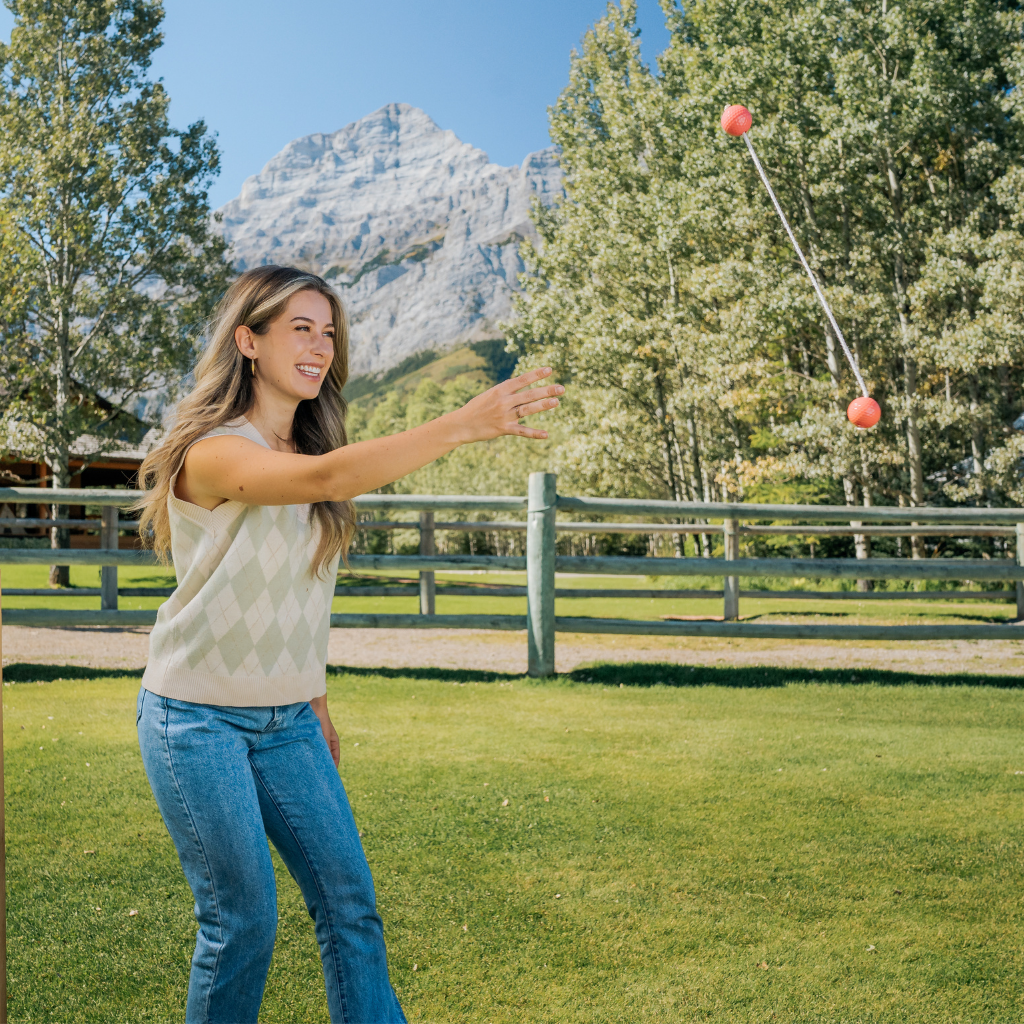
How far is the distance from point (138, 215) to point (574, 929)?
21.4 metres

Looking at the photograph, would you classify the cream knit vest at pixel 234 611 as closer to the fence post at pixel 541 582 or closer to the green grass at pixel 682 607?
the fence post at pixel 541 582

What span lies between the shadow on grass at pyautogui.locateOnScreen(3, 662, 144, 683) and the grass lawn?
3.19 feet

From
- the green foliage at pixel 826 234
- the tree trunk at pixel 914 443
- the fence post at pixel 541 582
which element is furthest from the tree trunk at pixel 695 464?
the fence post at pixel 541 582

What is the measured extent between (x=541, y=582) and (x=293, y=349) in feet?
16.6

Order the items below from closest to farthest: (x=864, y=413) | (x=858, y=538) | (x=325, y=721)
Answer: (x=325, y=721)
(x=864, y=413)
(x=858, y=538)

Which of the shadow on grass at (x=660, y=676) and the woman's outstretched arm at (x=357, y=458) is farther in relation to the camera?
the shadow on grass at (x=660, y=676)

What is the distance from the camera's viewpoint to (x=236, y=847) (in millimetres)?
1817

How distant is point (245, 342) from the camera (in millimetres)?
2150

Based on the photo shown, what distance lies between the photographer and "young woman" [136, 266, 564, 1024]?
1.82 meters

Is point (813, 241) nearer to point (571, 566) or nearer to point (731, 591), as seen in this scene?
point (731, 591)

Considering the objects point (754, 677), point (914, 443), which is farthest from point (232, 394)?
point (914, 443)

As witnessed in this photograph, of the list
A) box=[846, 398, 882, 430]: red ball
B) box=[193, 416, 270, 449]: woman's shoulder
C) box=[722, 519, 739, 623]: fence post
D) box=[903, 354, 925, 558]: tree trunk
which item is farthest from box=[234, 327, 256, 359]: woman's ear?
box=[903, 354, 925, 558]: tree trunk

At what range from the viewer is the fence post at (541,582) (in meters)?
7.04

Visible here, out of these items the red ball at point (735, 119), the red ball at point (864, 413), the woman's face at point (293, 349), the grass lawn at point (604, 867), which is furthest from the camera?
the red ball at point (735, 119)
